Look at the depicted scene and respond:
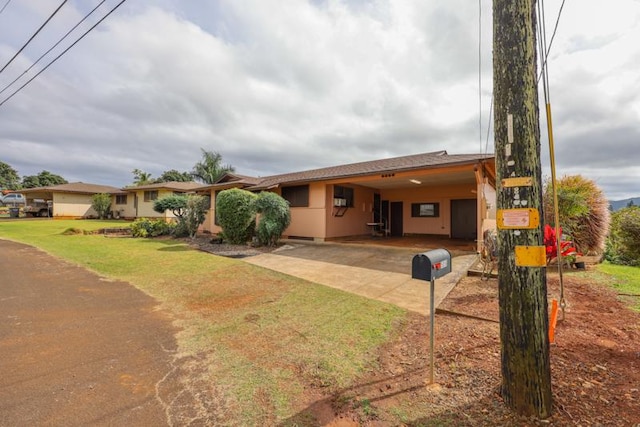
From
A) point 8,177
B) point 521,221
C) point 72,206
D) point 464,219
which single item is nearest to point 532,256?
point 521,221

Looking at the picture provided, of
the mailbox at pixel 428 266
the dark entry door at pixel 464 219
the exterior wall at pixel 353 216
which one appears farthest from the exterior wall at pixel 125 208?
the mailbox at pixel 428 266

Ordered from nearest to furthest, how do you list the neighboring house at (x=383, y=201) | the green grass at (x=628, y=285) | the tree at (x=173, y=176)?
the green grass at (x=628, y=285) < the neighboring house at (x=383, y=201) < the tree at (x=173, y=176)

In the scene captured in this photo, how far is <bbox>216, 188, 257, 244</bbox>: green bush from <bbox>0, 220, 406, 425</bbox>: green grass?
14.5 feet

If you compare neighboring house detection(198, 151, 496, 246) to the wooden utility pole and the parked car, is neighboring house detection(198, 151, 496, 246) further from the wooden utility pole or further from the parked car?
the parked car

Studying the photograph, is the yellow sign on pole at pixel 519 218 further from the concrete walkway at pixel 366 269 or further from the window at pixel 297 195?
the window at pixel 297 195

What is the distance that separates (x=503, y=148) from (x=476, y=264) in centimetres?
642

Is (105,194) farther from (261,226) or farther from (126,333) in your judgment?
(126,333)

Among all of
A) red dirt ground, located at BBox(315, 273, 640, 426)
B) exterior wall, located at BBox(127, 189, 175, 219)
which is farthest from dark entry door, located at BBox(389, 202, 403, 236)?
exterior wall, located at BBox(127, 189, 175, 219)

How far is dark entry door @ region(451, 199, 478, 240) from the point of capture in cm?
1408

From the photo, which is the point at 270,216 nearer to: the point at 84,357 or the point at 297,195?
the point at 297,195

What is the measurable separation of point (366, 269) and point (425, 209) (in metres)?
9.03

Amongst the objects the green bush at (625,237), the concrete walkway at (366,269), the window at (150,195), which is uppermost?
the window at (150,195)

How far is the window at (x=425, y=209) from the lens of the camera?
1517cm

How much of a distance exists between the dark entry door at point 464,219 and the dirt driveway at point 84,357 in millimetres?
13598
